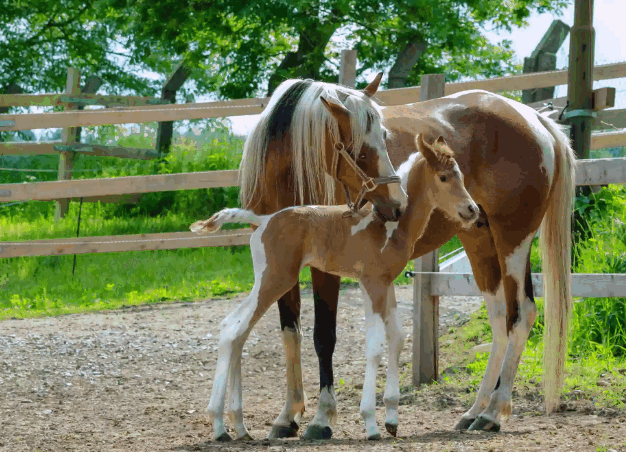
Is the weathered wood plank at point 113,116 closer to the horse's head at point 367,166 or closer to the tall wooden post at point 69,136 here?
the tall wooden post at point 69,136

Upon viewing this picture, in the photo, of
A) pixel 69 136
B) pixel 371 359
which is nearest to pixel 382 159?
pixel 371 359

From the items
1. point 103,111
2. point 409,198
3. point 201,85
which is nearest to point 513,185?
point 409,198

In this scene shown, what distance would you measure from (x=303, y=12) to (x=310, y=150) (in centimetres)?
854

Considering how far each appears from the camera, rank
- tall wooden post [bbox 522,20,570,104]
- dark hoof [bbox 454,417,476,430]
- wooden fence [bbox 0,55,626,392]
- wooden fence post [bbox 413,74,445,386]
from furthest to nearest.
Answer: tall wooden post [bbox 522,20,570,104]
wooden fence [bbox 0,55,626,392]
wooden fence post [bbox 413,74,445,386]
dark hoof [bbox 454,417,476,430]

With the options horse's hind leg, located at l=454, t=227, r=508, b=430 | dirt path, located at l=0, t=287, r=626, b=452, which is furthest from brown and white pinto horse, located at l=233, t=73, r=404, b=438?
horse's hind leg, located at l=454, t=227, r=508, b=430

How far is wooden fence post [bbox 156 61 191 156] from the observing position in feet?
42.5

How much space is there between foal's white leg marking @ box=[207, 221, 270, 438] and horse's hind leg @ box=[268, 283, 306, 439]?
53 cm

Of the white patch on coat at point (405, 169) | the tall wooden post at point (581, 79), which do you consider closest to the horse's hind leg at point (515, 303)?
the white patch on coat at point (405, 169)

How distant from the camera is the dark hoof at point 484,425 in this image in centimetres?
427

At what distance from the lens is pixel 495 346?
187 inches

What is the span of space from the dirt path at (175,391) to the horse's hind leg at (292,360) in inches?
7.2

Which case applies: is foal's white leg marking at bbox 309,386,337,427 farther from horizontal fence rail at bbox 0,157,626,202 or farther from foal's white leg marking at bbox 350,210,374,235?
horizontal fence rail at bbox 0,157,626,202

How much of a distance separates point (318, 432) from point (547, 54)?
24.8 feet

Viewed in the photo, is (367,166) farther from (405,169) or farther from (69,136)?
(69,136)
